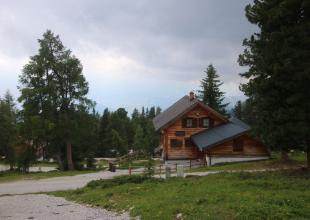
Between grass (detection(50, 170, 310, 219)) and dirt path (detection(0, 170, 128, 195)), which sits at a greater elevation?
grass (detection(50, 170, 310, 219))

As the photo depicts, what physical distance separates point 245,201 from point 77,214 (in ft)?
19.5

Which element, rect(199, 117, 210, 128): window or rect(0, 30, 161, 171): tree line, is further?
rect(199, 117, 210, 128): window

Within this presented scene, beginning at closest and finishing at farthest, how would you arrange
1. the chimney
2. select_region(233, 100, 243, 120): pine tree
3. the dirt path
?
the dirt path, the chimney, select_region(233, 100, 243, 120): pine tree

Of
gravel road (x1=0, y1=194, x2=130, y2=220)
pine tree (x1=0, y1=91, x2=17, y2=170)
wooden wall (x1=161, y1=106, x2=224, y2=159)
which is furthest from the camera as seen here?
wooden wall (x1=161, y1=106, x2=224, y2=159)

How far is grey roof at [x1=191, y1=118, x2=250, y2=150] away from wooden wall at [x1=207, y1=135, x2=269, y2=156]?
80 centimetres

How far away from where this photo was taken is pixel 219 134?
53469mm

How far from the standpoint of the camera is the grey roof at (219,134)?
51.0 metres

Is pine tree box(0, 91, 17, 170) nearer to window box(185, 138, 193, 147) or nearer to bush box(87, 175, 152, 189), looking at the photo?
window box(185, 138, 193, 147)

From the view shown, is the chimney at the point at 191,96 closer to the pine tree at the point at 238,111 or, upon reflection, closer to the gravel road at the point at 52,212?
the pine tree at the point at 238,111

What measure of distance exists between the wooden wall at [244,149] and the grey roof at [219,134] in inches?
31.6

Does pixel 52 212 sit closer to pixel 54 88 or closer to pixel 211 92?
pixel 54 88

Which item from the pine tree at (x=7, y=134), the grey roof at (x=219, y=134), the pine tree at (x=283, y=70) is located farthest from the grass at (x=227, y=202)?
the pine tree at (x=7, y=134)

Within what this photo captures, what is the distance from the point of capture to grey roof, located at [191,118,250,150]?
5097 cm

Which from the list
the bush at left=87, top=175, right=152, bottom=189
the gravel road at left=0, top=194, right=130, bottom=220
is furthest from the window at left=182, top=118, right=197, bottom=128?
the gravel road at left=0, top=194, right=130, bottom=220
